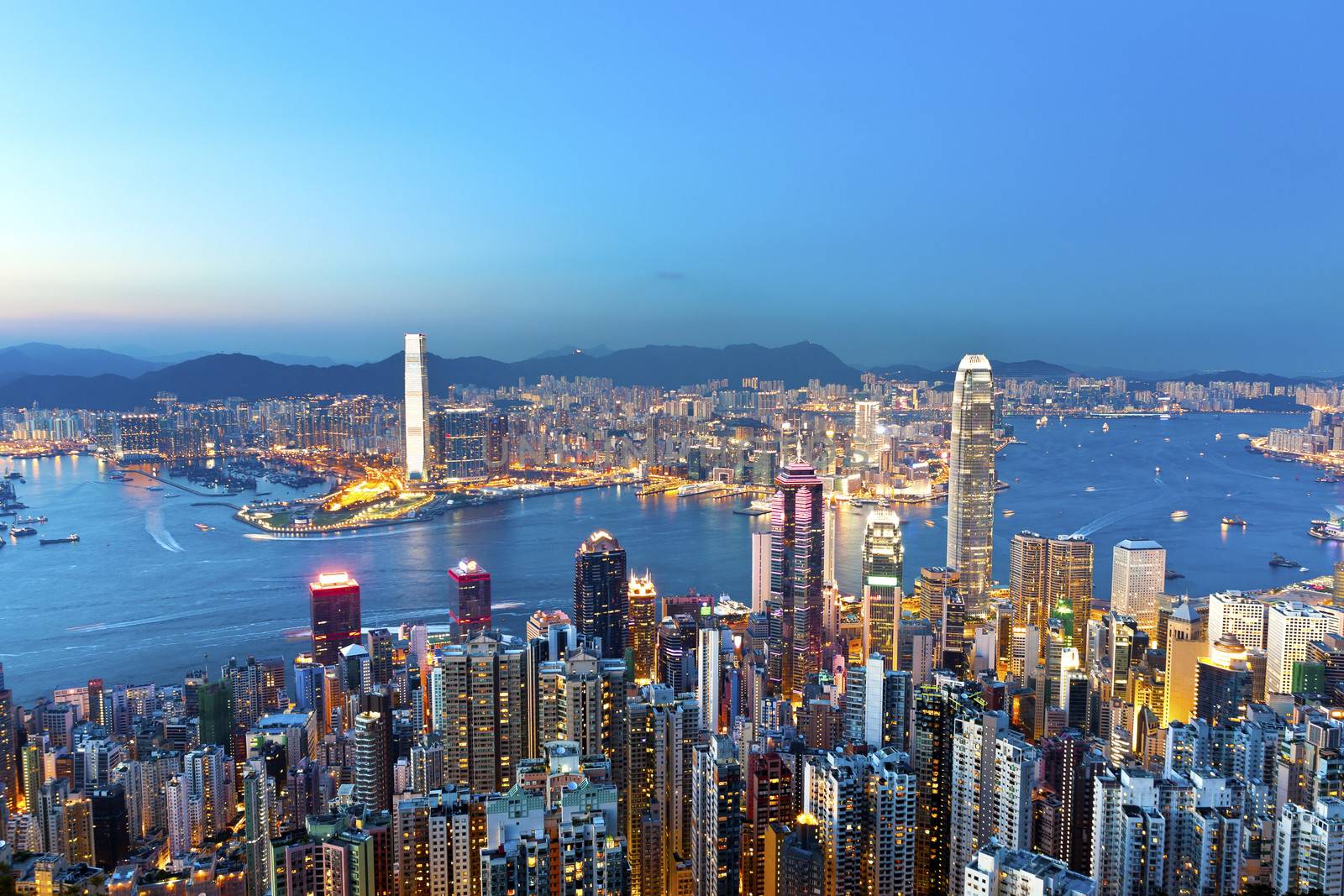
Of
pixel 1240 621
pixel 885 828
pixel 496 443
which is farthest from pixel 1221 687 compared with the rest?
pixel 496 443

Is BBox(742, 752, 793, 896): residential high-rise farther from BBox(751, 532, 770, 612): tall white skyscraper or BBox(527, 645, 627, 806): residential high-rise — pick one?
BBox(751, 532, 770, 612): tall white skyscraper

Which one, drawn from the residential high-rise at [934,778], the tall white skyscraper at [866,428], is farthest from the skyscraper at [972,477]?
the residential high-rise at [934,778]

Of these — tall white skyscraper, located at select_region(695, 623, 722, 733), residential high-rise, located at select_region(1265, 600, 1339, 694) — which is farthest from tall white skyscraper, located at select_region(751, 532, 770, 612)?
residential high-rise, located at select_region(1265, 600, 1339, 694)

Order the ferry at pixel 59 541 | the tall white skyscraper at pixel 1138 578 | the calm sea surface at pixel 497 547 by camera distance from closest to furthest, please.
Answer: the calm sea surface at pixel 497 547
the tall white skyscraper at pixel 1138 578
the ferry at pixel 59 541

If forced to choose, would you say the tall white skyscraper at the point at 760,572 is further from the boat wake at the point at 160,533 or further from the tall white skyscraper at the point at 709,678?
the boat wake at the point at 160,533

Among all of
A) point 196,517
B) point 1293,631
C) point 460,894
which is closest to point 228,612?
point 196,517

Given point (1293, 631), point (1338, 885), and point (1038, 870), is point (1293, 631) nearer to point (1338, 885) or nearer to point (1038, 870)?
point (1338, 885)
